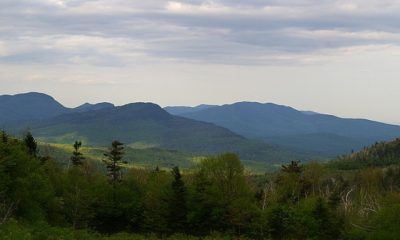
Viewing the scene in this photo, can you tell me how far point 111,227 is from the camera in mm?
88250

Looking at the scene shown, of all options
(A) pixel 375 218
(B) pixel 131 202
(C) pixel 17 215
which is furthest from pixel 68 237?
(A) pixel 375 218

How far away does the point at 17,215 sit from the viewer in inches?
2391

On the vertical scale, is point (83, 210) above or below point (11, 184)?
below

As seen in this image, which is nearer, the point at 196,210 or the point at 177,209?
the point at 196,210

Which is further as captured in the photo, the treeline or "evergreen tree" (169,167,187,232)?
"evergreen tree" (169,167,187,232)

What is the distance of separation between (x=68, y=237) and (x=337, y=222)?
5834 cm

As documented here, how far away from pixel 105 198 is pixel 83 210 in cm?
615

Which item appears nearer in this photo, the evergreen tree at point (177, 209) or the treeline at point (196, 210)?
the treeline at point (196, 210)

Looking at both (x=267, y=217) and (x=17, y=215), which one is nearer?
(x=17, y=215)

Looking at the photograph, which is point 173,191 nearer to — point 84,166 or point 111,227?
point 111,227

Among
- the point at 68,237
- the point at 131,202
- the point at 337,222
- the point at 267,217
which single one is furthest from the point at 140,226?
the point at 68,237

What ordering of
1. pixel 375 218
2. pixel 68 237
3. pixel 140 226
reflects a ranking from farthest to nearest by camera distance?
pixel 140 226
pixel 375 218
pixel 68 237

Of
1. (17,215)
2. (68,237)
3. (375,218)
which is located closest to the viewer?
(68,237)

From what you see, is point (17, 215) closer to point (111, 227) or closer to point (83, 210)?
point (83, 210)
